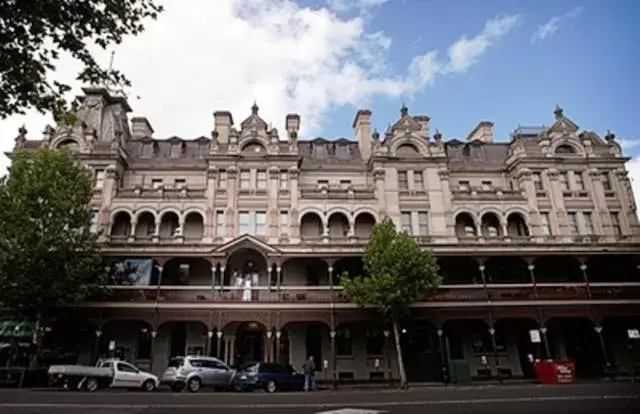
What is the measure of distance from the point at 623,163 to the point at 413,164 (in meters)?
16.7

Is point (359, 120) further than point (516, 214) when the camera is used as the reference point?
Yes

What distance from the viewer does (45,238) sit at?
25.6 meters

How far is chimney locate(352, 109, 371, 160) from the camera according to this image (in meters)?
37.4

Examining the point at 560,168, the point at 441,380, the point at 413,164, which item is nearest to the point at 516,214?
the point at 560,168

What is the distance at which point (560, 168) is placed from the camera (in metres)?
35.7

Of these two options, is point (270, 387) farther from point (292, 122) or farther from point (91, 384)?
point (292, 122)

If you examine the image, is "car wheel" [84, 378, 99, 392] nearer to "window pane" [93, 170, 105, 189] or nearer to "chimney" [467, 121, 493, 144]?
"window pane" [93, 170, 105, 189]

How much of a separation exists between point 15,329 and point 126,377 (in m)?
9.58

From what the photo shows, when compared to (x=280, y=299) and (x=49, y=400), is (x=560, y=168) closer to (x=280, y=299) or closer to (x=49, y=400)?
(x=280, y=299)

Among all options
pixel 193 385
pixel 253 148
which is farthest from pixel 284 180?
pixel 193 385

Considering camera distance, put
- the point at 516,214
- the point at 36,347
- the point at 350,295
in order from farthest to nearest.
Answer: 1. the point at 516,214
2. the point at 350,295
3. the point at 36,347

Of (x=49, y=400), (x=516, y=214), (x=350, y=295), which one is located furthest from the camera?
(x=516, y=214)

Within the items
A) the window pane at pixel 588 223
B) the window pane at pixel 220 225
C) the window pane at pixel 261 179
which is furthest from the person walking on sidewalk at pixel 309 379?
the window pane at pixel 588 223

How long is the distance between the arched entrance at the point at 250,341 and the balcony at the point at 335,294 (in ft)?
9.44
